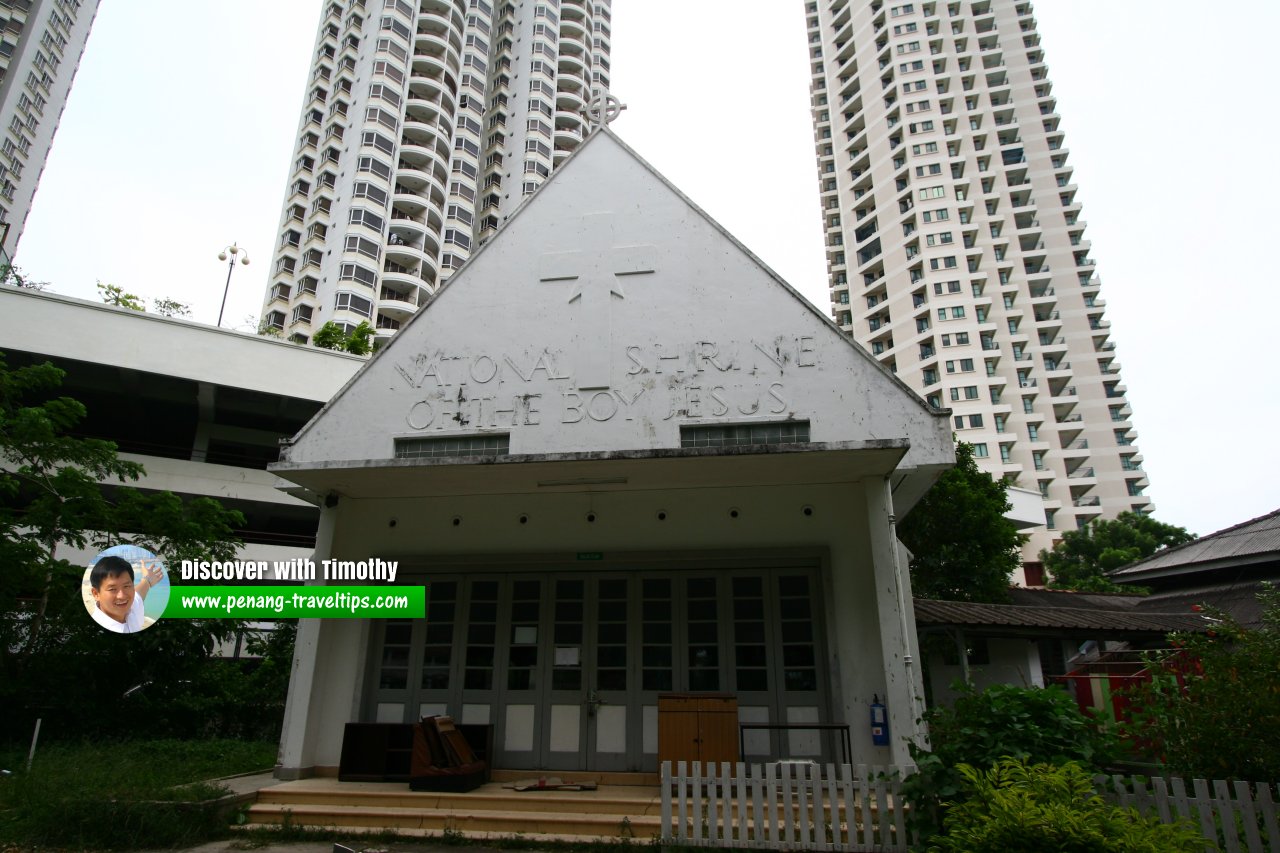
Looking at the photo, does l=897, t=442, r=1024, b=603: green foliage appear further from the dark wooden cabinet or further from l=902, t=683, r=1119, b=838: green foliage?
l=902, t=683, r=1119, b=838: green foliage

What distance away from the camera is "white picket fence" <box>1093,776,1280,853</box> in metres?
4.47

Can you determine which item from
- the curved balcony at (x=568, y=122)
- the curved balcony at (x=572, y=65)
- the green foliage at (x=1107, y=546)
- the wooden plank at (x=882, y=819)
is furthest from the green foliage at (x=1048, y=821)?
the curved balcony at (x=572, y=65)

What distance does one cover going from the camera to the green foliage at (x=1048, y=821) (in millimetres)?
3857

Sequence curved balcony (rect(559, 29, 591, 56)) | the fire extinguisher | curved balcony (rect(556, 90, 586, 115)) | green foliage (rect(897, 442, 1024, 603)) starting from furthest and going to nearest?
curved balcony (rect(559, 29, 591, 56)), curved balcony (rect(556, 90, 586, 115)), green foliage (rect(897, 442, 1024, 603)), the fire extinguisher

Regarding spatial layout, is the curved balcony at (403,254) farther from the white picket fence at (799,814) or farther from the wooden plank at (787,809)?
the wooden plank at (787,809)

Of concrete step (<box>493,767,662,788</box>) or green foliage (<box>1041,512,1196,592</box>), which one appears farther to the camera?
green foliage (<box>1041,512,1196,592</box>)

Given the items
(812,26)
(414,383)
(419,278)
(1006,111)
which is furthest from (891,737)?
(812,26)

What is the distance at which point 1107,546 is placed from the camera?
4291 cm

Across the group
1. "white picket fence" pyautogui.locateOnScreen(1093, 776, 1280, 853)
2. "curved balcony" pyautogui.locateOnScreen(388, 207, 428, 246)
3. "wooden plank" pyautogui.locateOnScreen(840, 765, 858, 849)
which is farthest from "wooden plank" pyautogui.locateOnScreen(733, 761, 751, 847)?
"curved balcony" pyautogui.locateOnScreen(388, 207, 428, 246)

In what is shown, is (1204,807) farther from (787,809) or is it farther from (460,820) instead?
(460,820)

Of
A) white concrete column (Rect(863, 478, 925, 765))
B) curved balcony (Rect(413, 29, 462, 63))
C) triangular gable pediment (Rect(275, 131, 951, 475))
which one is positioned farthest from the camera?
curved balcony (Rect(413, 29, 462, 63))

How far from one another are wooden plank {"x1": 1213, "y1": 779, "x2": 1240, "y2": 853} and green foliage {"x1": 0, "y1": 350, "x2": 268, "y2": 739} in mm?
12252

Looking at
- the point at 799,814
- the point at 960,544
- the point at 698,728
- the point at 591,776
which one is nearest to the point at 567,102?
the point at 960,544

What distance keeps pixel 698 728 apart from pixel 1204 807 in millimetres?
4466
